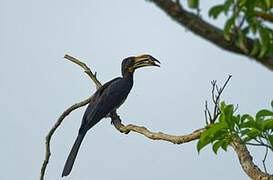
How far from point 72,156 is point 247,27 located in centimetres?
558

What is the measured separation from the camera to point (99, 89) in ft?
26.5

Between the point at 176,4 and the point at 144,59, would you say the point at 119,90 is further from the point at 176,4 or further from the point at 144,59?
the point at 176,4

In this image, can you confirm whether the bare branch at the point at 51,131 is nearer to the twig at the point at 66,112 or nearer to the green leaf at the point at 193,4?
the twig at the point at 66,112

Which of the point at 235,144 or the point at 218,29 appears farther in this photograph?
the point at 235,144

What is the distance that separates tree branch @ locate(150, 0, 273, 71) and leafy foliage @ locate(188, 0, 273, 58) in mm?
17

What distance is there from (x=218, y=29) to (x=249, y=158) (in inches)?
89.6

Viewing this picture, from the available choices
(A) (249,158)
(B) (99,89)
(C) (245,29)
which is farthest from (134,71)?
(C) (245,29)

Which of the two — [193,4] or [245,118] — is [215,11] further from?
[245,118]

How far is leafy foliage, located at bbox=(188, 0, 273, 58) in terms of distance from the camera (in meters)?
1.95

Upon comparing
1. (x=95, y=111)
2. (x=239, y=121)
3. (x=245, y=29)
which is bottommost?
(x=239, y=121)

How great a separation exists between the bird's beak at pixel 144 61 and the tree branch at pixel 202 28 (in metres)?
5.62

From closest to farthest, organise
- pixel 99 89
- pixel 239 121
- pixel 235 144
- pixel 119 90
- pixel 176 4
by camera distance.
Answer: pixel 176 4
pixel 239 121
pixel 235 144
pixel 99 89
pixel 119 90

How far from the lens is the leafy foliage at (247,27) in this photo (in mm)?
1945

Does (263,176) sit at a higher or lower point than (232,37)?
Answer: lower
